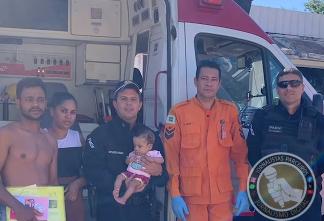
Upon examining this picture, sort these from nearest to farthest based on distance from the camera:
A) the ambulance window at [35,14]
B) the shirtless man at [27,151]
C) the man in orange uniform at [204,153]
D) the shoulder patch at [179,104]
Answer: the shirtless man at [27,151] < the man in orange uniform at [204,153] < the shoulder patch at [179,104] < the ambulance window at [35,14]

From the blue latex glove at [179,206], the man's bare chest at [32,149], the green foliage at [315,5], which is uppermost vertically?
the green foliage at [315,5]

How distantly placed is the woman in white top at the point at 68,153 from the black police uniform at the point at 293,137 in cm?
129

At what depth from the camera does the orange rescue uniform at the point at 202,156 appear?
302 centimetres

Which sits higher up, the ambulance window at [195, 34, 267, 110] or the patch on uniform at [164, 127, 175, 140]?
the ambulance window at [195, 34, 267, 110]

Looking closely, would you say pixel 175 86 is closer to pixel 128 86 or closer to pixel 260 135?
pixel 128 86

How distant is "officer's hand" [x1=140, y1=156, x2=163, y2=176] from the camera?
296 cm

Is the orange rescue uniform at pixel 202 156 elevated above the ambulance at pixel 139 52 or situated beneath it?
situated beneath

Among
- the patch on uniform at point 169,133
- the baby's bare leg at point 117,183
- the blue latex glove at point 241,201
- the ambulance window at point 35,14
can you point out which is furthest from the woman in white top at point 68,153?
the ambulance window at point 35,14

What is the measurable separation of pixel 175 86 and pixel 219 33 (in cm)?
60

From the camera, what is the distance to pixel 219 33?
11.6 feet

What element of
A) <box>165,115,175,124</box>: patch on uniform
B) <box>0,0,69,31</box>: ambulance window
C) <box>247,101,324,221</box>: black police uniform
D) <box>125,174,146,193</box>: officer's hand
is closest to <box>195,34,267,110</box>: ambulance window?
<box>247,101,324,221</box>: black police uniform

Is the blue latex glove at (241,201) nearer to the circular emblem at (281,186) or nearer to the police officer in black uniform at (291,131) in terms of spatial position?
the circular emblem at (281,186)

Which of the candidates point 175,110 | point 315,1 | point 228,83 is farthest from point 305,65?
point 315,1

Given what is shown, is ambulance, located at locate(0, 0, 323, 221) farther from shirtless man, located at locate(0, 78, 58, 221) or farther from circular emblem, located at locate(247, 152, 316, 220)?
shirtless man, located at locate(0, 78, 58, 221)
